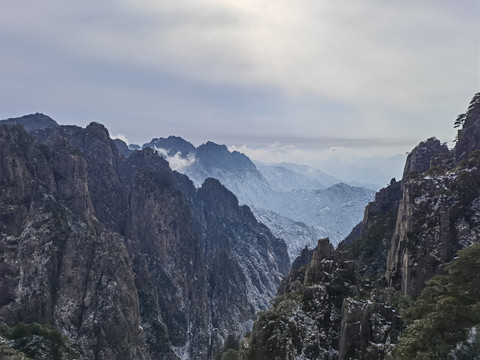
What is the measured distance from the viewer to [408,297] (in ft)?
171

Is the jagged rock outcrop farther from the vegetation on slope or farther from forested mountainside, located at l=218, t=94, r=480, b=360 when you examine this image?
the vegetation on slope

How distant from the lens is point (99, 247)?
468ft

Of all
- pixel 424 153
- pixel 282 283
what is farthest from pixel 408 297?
pixel 424 153

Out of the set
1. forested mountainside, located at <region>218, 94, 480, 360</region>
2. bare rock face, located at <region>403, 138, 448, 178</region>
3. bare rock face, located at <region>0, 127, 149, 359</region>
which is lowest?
bare rock face, located at <region>0, 127, 149, 359</region>

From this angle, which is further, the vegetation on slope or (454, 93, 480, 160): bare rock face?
(454, 93, 480, 160): bare rock face

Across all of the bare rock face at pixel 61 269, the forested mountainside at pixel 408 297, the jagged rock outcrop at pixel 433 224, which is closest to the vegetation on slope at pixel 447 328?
the forested mountainside at pixel 408 297

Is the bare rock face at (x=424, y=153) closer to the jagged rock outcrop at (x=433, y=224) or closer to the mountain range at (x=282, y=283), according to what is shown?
the mountain range at (x=282, y=283)

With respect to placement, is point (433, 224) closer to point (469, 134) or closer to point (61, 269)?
point (469, 134)

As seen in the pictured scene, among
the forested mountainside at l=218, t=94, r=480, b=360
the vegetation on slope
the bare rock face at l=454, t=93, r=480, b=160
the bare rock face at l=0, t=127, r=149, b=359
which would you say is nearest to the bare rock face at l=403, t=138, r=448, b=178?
the bare rock face at l=454, t=93, r=480, b=160

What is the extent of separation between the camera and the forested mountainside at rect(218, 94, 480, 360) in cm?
3306

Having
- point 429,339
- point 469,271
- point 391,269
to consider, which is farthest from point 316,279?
point 429,339

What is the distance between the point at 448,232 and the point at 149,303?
5578 inches

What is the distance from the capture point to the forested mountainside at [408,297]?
33.1 metres

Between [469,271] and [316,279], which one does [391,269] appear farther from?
[469,271]
